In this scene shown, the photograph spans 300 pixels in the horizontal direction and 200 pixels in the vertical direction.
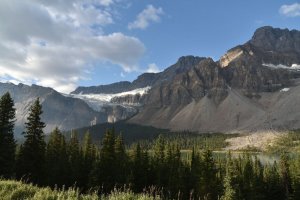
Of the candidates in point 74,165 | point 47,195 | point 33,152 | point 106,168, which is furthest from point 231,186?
point 47,195

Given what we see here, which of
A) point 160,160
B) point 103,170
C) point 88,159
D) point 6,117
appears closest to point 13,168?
point 6,117

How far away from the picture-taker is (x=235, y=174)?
218 ft

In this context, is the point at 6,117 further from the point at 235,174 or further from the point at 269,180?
the point at 269,180

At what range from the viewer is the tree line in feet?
173

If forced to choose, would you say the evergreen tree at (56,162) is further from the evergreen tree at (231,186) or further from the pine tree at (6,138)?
the evergreen tree at (231,186)

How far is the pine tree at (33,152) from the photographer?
52281mm

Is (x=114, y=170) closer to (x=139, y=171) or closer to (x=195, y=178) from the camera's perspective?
(x=139, y=171)

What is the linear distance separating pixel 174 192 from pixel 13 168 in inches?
Answer: 1318

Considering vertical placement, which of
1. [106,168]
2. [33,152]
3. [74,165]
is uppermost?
[33,152]

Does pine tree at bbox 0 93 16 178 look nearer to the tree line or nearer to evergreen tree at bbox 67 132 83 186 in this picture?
the tree line

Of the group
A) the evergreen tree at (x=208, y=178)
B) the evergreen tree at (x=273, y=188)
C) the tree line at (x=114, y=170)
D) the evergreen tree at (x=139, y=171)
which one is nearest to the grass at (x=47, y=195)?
the tree line at (x=114, y=170)

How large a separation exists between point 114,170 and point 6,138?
74.9 ft

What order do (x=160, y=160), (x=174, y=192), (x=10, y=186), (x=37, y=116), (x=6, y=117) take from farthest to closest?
(x=160, y=160) < (x=174, y=192) < (x=37, y=116) < (x=6, y=117) < (x=10, y=186)

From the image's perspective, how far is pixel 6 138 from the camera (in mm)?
50281
